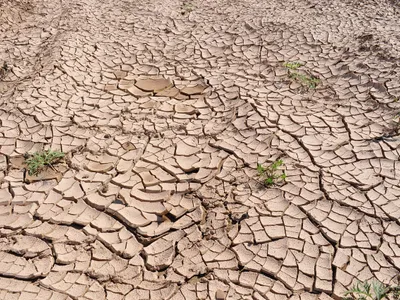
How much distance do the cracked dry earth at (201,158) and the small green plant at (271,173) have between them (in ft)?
0.15

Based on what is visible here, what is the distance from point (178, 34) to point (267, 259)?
10.2 ft

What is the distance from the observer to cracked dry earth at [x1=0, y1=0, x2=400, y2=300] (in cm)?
223

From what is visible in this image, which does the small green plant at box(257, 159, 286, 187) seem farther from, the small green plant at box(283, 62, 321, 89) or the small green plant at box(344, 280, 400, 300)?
the small green plant at box(283, 62, 321, 89)

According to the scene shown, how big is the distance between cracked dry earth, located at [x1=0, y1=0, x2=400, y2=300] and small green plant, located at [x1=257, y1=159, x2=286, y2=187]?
0.05m

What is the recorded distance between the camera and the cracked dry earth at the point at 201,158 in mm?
2232

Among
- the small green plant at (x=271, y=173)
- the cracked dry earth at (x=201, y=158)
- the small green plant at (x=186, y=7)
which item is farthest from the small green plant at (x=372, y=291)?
the small green plant at (x=186, y=7)

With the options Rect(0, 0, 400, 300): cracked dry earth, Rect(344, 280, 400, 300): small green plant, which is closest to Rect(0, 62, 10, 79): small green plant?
Rect(0, 0, 400, 300): cracked dry earth

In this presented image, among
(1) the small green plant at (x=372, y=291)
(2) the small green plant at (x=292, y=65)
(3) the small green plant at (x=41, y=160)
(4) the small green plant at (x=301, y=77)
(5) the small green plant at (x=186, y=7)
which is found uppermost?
(5) the small green plant at (x=186, y=7)

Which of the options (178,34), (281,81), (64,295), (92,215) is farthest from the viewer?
(178,34)

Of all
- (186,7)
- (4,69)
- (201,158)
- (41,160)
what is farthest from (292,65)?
(4,69)

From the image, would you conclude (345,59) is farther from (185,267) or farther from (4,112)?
(4,112)

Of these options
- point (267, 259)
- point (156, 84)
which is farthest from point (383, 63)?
point (267, 259)

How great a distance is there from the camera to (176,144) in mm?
3080

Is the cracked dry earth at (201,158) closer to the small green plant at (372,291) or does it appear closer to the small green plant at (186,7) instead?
the small green plant at (372,291)
